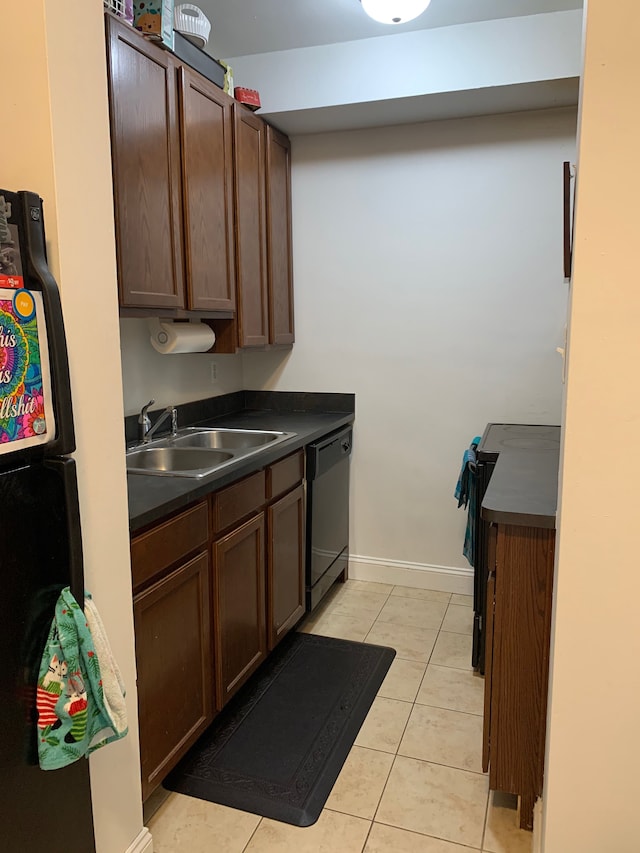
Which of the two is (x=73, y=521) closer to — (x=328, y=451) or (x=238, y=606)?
(x=238, y=606)

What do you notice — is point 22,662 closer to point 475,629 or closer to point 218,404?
point 475,629

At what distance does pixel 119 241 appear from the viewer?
2020 mm

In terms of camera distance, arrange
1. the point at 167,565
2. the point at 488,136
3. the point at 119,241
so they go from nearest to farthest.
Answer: the point at 167,565, the point at 119,241, the point at 488,136

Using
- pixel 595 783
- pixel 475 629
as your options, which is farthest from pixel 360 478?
pixel 595 783

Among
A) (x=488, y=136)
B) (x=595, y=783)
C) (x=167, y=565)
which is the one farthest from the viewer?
(x=488, y=136)

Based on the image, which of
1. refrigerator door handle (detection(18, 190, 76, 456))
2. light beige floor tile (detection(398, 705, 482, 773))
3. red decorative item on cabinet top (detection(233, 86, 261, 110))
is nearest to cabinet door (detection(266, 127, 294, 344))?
red decorative item on cabinet top (detection(233, 86, 261, 110))

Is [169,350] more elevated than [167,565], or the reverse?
[169,350]

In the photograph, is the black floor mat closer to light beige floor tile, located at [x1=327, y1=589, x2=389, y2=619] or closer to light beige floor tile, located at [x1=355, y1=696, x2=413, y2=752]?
light beige floor tile, located at [x1=355, y1=696, x2=413, y2=752]

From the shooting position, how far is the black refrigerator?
1191 millimetres

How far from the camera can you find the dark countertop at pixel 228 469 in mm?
1781

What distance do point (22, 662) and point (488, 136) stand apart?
292cm

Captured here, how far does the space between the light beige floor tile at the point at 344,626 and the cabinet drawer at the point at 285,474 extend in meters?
0.75

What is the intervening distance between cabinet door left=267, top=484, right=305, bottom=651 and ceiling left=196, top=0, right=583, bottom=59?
1.90 meters

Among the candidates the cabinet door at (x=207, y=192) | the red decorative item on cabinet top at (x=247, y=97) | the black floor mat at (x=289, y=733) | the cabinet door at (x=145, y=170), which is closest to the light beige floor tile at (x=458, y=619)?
the black floor mat at (x=289, y=733)
